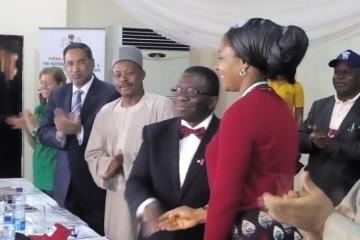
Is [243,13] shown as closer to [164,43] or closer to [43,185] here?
[43,185]

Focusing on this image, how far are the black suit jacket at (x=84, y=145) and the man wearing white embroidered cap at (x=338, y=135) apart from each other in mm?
1024

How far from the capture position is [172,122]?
6.68ft

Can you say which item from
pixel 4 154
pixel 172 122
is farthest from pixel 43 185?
pixel 172 122

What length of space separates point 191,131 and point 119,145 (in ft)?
1.87

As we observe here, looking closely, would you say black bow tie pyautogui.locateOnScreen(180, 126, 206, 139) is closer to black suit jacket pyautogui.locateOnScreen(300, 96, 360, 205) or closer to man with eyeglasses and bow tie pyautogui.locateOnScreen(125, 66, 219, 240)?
man with eyeglasses and bow tie pyautogui.locateOnScreen(125, 66, 219, 240)

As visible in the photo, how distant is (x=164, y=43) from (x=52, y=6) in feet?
3.48

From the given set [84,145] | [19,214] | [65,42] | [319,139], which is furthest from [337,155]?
[65,42]

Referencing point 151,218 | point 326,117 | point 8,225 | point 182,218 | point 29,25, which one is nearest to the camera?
point 182,218

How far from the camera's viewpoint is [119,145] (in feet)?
8.07

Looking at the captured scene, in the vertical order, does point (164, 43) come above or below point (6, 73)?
above

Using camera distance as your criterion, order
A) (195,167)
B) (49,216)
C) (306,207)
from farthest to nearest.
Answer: (49,216) → (195,167) → (306,207)

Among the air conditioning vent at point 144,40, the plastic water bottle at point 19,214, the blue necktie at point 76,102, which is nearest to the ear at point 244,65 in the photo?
the plastic water bottle at point 19,214

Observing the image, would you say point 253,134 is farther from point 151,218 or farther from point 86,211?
point 86,211

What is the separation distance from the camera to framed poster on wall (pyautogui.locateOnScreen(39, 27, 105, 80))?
4.61m
